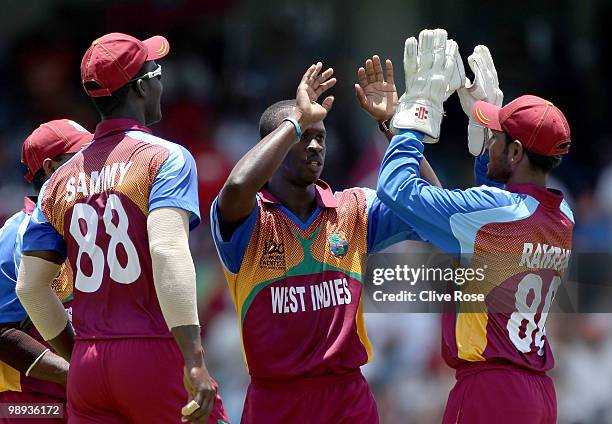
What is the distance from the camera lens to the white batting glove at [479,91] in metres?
5.35

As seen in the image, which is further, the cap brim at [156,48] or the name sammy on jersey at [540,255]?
the name sammy on jersey at [540,255]

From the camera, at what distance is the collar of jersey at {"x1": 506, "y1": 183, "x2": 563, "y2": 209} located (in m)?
4.87

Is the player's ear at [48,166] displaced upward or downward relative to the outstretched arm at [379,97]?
downward

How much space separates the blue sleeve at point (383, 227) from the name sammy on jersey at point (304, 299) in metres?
0.33

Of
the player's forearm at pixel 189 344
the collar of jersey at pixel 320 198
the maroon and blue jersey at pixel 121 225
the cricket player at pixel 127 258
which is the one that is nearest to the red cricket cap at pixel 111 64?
the cricket player at pixel 127 258

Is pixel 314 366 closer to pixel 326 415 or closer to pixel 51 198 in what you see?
pixel 326 415

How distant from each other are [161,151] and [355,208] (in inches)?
42.8

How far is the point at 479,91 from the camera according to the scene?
5.36m

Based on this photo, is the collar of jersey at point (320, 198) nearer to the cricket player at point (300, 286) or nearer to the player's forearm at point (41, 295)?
the cricket player at point (300, 286)

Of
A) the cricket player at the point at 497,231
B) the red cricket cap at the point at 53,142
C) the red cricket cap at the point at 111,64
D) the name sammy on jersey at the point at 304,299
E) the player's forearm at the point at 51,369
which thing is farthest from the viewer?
the red cricket cap at the point at 53,142

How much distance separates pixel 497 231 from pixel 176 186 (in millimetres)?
1422

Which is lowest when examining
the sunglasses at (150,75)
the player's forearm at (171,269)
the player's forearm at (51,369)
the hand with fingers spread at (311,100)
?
the player's forearm at (51,369)

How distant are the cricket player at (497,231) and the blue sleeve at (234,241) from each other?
0.59m

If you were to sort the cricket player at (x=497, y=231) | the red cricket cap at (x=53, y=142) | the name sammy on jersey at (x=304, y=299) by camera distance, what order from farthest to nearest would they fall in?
1. the red cricket cap at (x=53, y=142)
2. the name sammy on jersey at (x=304, y=299)
3. the cricket player at (x=497, y=231)
